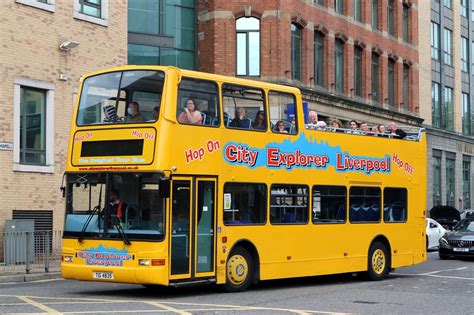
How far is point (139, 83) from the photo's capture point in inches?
586

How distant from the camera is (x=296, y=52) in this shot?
3659cm

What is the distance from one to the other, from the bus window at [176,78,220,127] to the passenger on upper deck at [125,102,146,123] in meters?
0.65

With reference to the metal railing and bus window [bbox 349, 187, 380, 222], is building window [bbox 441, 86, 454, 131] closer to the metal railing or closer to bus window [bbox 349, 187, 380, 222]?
bus window [bbox 349, 187, 380, 222]

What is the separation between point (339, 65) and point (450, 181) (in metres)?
A: 17.1

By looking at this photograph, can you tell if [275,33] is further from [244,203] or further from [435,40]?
[435,40]

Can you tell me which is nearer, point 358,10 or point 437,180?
point 358,10

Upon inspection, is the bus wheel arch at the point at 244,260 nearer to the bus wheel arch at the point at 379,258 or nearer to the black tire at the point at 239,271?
the black tire at the point at 239,271

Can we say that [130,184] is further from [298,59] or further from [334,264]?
[298,59]

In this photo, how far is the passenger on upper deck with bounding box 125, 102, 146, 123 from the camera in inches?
569

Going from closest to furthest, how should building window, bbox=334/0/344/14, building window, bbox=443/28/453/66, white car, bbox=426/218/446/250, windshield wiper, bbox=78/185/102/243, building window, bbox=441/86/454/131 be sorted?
windshield wiper, bbox=78/185/102/243
white car, bbox=426/218/446/250
building window, bbox=334/0/344/14
building window, bbox=441/86/454/131
building window, bbox=443/28/453/66

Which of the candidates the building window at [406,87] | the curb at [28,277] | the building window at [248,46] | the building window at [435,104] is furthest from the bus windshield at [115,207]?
the building window at [435,104]

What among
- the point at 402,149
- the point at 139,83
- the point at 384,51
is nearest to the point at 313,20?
the point at 384,51

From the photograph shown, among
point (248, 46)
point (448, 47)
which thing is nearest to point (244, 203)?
point (248, 46)

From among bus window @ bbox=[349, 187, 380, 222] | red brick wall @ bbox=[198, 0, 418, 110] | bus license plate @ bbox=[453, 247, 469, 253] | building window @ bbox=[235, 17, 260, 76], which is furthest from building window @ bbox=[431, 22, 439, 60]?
bus window @ bbox=[349, 187, 380, 222]
